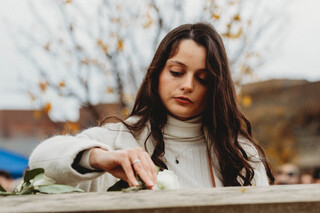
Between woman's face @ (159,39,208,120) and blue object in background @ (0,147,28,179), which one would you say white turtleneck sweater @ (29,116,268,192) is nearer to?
woman's face @ (159,39,208,120)

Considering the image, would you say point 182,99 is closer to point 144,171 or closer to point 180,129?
point 180,129

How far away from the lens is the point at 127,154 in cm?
136

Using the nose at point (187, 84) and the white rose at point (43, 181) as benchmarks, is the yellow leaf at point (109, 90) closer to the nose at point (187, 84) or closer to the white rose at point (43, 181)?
the nose at point (187, 84)

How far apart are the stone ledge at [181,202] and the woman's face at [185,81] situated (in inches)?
42.1

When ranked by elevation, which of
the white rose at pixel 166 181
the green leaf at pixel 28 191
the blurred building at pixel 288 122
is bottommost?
the blurred building at pixel 288 122

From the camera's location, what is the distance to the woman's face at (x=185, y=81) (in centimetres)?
208

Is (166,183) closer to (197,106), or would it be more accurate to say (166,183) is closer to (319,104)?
(197,106)

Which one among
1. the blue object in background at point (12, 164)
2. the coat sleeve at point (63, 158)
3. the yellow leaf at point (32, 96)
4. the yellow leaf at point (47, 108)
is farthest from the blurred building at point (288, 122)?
the coat sleeve at point (63, 158)

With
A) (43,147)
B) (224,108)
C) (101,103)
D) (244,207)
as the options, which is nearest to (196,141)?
(224,108)

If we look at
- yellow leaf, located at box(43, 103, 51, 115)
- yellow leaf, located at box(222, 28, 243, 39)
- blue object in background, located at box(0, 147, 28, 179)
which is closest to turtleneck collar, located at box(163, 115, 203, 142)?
yellow leaf, located at box(222, 28, 243, 39)

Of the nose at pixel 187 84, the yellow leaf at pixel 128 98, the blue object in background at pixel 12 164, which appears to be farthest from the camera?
the blue object in background at pixel 12 164

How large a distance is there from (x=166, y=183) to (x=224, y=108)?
0.99m

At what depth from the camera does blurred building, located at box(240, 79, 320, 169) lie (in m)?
16.3

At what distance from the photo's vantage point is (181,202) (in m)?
0.91
